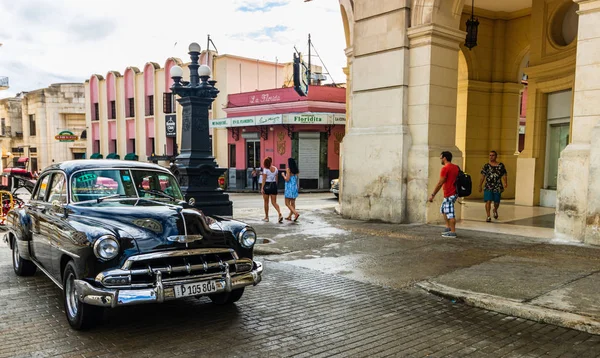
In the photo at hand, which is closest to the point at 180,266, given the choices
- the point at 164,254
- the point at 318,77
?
the point at 164,254

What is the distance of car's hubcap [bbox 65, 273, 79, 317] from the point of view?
4555mm

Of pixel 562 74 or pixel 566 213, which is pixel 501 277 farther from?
pixel 562 74

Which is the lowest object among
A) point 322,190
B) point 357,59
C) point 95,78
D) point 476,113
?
point 322,190

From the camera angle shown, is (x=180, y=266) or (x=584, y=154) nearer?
(x=180, y=266)

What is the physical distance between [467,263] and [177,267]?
452cm

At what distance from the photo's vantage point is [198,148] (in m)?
12.6

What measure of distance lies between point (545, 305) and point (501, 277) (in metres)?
1.18

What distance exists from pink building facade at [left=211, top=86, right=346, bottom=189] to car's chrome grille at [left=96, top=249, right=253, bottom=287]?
69.8 ft

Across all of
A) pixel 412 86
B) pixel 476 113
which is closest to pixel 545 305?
pixel 412 86

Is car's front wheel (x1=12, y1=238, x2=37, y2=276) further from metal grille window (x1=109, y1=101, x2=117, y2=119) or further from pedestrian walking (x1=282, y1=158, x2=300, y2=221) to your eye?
metal grille window (x1=109, y1=101, x2=117, y2=119)

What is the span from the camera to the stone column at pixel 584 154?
781cm

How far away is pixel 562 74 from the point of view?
12.8 meters

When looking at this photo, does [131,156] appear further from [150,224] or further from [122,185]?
[150,224]

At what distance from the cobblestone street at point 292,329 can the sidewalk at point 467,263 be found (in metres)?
0.27
